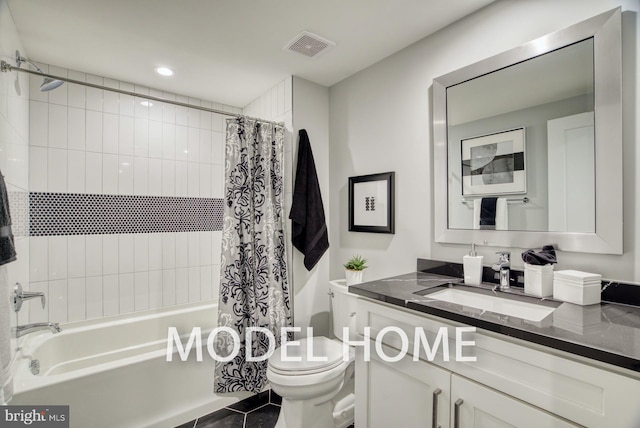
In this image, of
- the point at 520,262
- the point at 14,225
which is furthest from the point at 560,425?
the point at 14,225

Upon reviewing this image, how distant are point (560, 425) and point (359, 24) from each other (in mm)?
1921

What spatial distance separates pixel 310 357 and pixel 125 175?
→ 205cm

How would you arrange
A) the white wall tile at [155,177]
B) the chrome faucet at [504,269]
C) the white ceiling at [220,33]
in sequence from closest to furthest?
the chrome faucet at [504,269], the white ceiling at [220,33], the white wall tile at [155,177]

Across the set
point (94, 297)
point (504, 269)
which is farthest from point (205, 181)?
point (504, 269)

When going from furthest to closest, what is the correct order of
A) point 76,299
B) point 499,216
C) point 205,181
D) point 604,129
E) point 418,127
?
point 205,181 < point 76,299 < point 418,127 < point 499,216 < point 604,129

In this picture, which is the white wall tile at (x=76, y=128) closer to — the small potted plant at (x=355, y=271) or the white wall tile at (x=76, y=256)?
the white wall tile at (x=76, y=256)

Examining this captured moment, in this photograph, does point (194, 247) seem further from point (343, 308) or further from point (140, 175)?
point (343, 308)

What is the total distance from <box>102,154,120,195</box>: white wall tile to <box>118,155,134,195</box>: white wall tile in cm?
2

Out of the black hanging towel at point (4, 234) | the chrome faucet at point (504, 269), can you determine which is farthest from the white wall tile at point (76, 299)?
the chrome faucet at point (504, 269)

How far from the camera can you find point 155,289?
2574mm

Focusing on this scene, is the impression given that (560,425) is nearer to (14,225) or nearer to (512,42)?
(512,42)

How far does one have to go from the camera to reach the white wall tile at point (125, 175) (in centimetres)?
244

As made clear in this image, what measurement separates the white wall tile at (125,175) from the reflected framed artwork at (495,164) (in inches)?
98.0

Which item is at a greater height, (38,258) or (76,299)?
(38,258)
